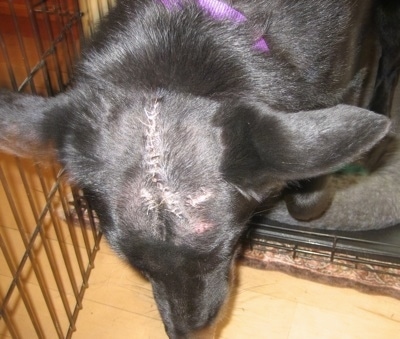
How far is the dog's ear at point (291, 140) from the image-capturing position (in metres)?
0.67

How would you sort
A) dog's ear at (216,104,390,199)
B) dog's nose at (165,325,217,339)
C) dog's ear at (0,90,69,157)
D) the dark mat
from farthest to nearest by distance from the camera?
the dark mat, dog's nose at (165,325,217,339), dog's ear at (0,90,69,157), dog's ear at (216,104,390,199)

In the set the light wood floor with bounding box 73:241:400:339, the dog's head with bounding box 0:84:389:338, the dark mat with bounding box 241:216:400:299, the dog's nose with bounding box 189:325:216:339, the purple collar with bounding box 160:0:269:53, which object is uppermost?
the purple collar with bounding box 160:0:269:53

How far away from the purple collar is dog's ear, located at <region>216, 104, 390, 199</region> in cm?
18

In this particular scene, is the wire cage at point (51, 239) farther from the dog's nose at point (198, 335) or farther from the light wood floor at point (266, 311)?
the dog's nose at point (198, 335)

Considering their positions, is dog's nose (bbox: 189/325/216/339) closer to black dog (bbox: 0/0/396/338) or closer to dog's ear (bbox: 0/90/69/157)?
A: black dog (bbox: 0/0/396/338)

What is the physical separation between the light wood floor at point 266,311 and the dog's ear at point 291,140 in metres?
0.69

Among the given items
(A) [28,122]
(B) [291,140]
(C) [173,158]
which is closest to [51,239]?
(A) [28,122]

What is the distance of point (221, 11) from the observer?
35.2 inches

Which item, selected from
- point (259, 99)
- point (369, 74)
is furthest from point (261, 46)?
point (369, 74)

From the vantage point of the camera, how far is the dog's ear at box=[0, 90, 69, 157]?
2.68 ft

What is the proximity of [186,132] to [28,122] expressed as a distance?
272 mm

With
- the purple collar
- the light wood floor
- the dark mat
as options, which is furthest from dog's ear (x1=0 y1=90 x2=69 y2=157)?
the dark mat

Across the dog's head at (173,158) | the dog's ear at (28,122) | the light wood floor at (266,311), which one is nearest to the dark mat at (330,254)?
the light wood floor at (266,311)

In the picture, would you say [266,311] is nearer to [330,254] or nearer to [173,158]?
[330,254]
